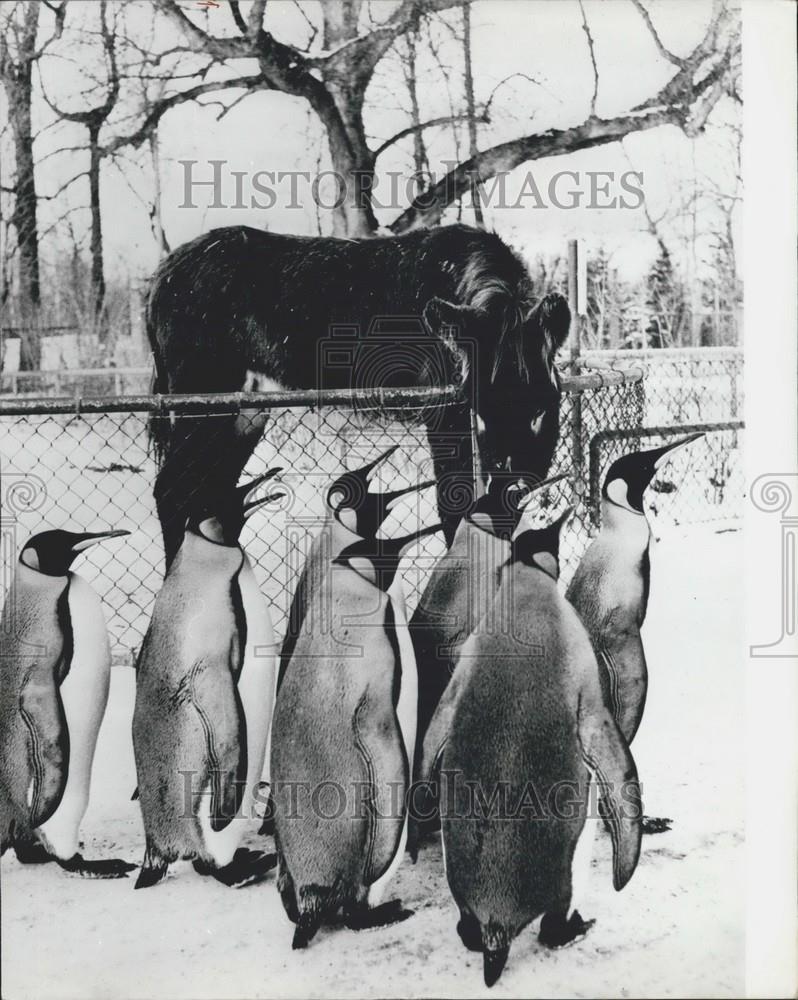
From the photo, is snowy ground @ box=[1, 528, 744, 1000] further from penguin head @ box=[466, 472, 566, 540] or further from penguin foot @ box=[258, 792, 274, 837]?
penguin head @ box=[466, 472, 566, 540]

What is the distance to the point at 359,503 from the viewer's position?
235 centimetres

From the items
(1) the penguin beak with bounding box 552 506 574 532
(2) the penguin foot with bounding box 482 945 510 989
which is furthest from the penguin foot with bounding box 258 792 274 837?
(1) the penguin beak with bounding box 552 506 574 532

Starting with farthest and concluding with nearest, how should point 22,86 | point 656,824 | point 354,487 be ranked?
point 656,824 → point 354,487 → point 22,86

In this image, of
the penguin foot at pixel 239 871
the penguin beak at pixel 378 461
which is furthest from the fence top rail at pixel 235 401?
the penguin foot at pixel 239 871

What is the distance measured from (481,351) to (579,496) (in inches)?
20.3

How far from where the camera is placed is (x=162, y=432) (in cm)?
237

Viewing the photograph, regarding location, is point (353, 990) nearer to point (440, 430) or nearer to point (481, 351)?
point (440, 430)

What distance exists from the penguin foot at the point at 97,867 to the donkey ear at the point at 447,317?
172 cm

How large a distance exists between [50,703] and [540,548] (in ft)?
4.69

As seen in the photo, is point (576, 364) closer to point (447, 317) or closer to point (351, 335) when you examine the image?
point (447, 317)

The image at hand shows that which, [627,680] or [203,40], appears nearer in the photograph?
[203,40]

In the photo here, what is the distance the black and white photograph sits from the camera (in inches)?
90.2

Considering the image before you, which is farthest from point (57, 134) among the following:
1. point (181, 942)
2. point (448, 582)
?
point (181, 942)

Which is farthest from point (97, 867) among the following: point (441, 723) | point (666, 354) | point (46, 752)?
point (666, 354)
